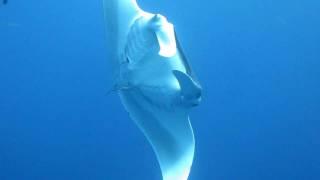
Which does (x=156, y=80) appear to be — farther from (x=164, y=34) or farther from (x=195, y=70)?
(x=195, y=70)

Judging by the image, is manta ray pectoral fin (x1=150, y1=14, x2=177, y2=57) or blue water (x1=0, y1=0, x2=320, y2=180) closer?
manta ray pectoral fin (x1=150, y1=14, x2=177, y2=57)

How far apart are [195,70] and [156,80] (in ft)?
7.64

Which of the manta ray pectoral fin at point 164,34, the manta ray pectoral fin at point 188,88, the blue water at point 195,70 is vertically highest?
the manta ray pectoral fin at point 164,34

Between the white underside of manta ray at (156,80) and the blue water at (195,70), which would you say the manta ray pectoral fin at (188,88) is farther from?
the blue water at (195,70)

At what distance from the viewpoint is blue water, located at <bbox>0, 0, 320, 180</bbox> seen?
385 cm

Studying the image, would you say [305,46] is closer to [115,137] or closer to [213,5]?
[213,5]

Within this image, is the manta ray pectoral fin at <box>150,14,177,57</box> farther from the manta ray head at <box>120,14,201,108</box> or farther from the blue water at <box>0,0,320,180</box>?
the blue water at <box>0,0,320,180</box>

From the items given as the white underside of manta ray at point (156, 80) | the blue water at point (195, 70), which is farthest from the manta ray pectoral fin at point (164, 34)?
the blue water at point (195, 70)

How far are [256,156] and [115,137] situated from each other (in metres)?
1.14

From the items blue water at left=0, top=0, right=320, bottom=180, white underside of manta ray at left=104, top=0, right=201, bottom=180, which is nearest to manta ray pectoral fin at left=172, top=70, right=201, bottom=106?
white underside of manta ray at left=104, top=0, right=201, bottom=180

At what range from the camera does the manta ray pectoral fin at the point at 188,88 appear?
1390mm

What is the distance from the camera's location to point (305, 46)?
13.3ft

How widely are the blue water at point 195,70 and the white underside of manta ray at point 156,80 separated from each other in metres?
2.04

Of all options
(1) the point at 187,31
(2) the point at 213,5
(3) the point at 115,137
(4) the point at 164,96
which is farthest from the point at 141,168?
(4) the point at 164,96
